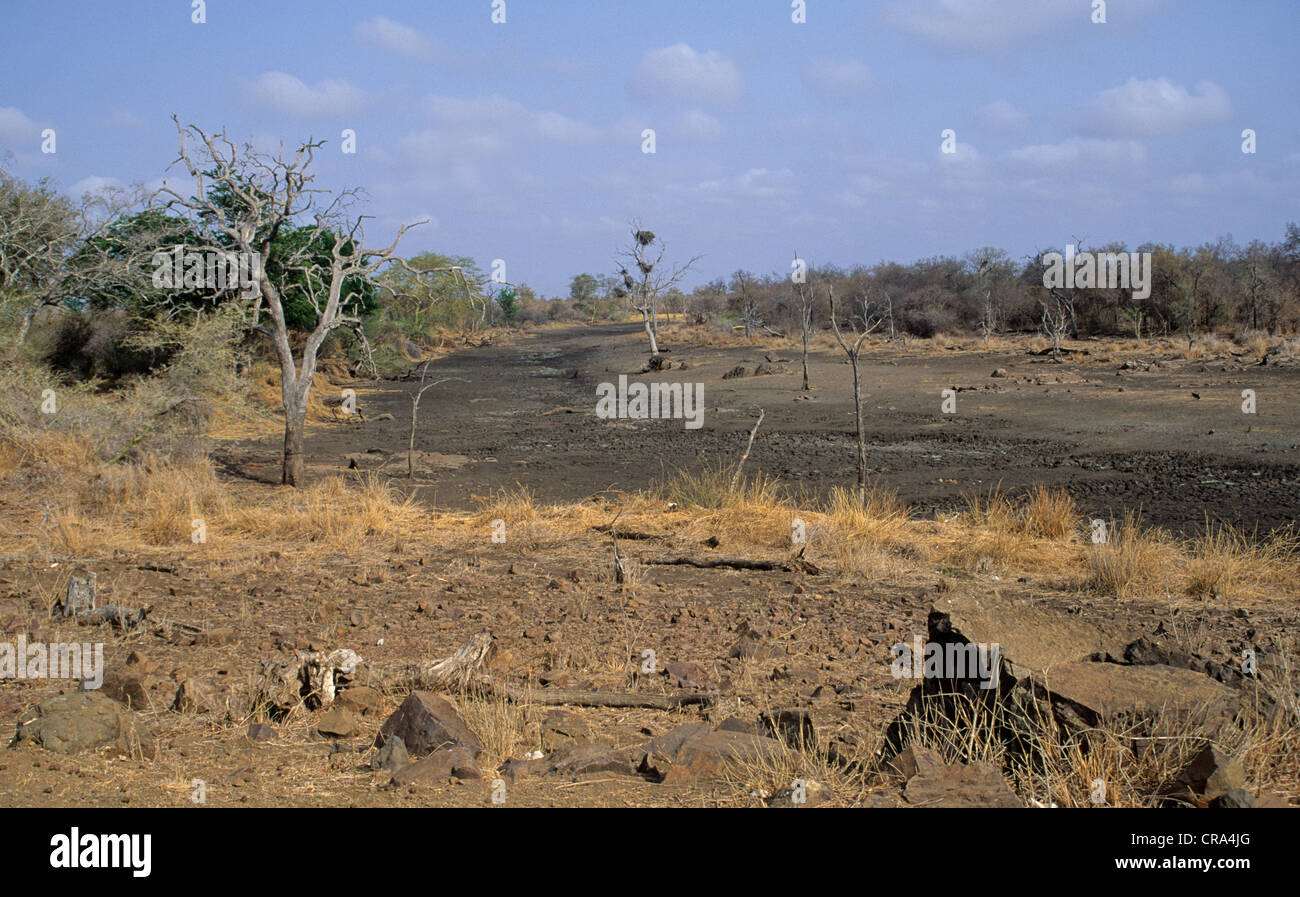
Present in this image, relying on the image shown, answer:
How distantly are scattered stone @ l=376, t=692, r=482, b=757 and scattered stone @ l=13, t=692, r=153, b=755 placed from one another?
3.27ft

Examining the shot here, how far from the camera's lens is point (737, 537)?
29.3ft

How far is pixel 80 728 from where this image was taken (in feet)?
13.0

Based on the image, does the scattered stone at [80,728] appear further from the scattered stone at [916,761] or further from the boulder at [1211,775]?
the boulder at [1211,775]

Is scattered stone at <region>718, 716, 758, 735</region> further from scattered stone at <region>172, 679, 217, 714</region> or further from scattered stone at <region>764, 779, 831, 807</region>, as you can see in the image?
scattered stone at <region>172, 679, 217, 714</region>

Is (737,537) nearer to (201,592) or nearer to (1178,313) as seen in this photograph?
(201,592)

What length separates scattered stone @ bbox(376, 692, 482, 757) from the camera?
3.95m

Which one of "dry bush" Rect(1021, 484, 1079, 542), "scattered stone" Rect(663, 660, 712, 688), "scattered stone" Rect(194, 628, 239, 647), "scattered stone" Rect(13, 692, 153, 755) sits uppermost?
"dry bush" Rect(1021, 484, 1079, 542)

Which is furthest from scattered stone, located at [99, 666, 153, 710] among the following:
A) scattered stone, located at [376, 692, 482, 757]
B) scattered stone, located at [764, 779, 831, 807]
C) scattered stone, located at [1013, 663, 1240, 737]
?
scattered stone, located at [1013, 663, 1240, 737]

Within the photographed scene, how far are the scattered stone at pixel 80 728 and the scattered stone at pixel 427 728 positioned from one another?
997 millimetres

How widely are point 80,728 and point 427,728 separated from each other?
4.67 ft

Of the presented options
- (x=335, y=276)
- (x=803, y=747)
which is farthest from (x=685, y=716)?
(x=335, y=276)

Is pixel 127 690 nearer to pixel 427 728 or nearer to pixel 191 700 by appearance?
pixel 191 700

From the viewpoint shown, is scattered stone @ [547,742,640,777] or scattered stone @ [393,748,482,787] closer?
scattered stone @ [393,748,482,787]

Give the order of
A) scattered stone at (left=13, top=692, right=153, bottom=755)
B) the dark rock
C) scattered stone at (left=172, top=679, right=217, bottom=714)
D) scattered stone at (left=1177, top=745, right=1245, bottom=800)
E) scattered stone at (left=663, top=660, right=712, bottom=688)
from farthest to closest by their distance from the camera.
Result: scattered stone at (left=663, top=660, right=712, bottom=688) < scattered stone at (left=172, top=679, right=217, bottom=714) < scattered stone at (left=13, top=692, right=153, bottom=755) < scattered stone at (left=1177, top=745, right=1245, bottom=800) < the dark rock
